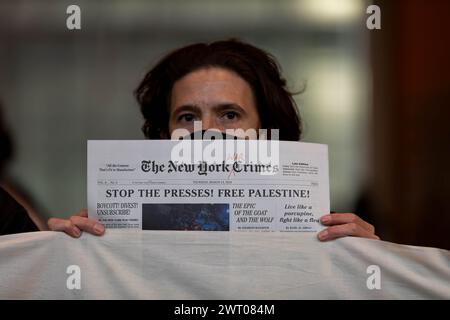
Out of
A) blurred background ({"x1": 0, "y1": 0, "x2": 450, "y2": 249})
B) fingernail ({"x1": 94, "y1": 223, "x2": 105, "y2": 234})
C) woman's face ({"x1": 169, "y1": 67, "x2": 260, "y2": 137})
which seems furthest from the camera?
blurred background ({"x1": 0, "y1": 0, "x2": 450, "y2": 249})

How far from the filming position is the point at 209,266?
1130 millimetres

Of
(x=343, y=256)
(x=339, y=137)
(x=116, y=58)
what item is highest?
(x=116, y=58)

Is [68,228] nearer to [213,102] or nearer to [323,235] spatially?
[323,235]

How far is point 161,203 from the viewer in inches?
44.5

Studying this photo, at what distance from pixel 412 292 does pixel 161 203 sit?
477 millimetres

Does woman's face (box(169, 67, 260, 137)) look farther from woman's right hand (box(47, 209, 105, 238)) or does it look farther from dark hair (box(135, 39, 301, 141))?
woman's right hand (box(47, 209, 105, 238))

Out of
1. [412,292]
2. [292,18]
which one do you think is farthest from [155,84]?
[412,292]

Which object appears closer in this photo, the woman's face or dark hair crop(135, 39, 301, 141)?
the woman's face

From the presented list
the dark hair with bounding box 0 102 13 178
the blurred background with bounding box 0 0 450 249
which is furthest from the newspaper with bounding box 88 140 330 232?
the dark hair with bounding box 0 102 13 178

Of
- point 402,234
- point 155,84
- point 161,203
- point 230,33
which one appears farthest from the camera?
point 402,234

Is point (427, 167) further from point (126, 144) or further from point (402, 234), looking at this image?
point (126, 144)

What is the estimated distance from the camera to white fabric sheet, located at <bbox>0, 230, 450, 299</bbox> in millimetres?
1131

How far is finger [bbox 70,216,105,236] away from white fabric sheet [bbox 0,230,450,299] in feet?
0.04
